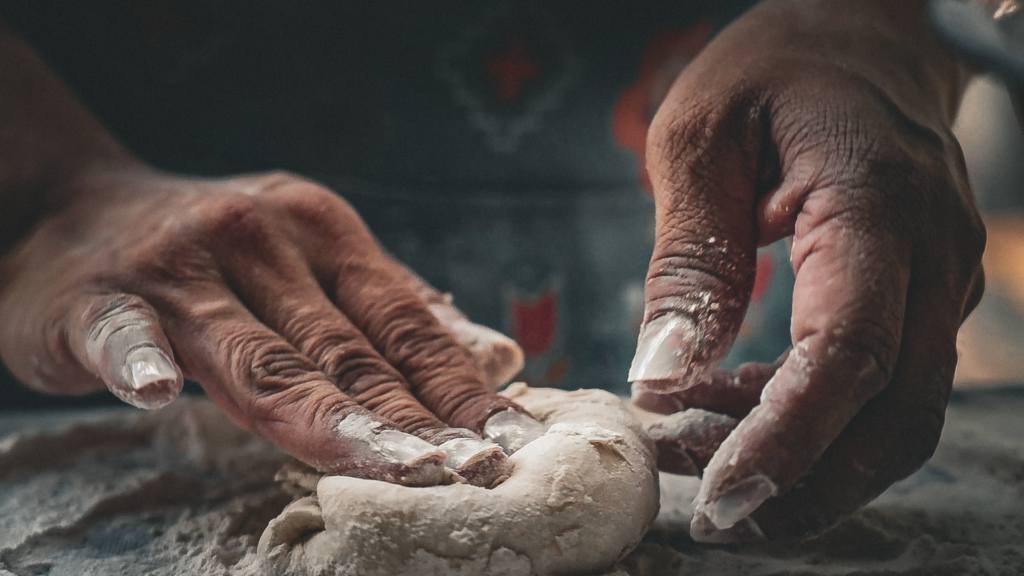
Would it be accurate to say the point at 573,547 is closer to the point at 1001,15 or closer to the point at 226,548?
the point at 226,548

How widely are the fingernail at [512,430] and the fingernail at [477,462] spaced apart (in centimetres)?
5

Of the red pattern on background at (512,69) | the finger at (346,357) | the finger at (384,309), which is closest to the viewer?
the finger at (346,357)

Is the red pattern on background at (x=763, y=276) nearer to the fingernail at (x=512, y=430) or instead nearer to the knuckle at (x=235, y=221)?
the fingernail at (x=512, y=430)

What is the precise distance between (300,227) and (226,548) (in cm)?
37

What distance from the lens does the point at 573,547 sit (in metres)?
0.57

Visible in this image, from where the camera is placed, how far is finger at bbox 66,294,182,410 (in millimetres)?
637

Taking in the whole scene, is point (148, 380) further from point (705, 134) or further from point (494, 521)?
point (705, 134)

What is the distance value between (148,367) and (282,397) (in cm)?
12

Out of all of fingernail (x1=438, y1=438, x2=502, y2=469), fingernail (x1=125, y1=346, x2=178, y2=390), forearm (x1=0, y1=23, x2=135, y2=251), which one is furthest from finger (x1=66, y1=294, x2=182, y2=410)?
forearm (x1=0, y1=23, x2=135, y2=251)

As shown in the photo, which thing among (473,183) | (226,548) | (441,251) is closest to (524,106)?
(473,183)

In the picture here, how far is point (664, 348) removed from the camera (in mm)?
586

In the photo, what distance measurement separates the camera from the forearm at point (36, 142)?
1062 millimetres

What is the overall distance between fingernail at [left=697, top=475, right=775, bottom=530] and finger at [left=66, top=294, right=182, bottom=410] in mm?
469

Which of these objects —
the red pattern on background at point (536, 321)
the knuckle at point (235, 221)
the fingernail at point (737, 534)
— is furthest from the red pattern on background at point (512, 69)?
the fingernail at point (737, 534)
